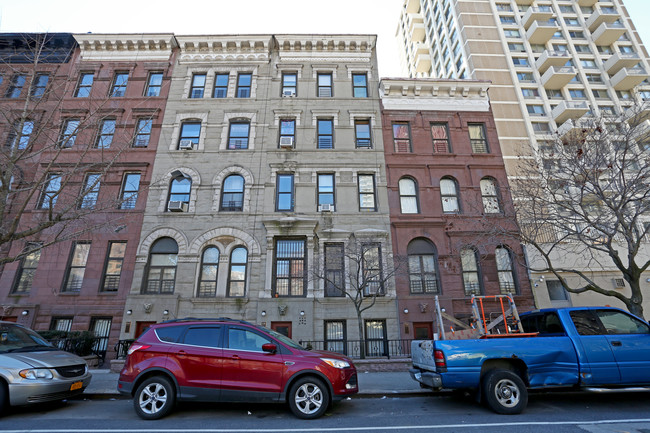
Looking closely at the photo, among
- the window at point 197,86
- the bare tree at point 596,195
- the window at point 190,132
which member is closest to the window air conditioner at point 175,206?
the window at point 190,132

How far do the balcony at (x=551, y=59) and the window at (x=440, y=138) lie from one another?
25.8 metres

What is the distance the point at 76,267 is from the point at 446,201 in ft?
59.9

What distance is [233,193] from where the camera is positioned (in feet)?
53.2

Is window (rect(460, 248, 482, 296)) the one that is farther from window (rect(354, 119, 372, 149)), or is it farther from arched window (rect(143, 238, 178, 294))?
arched window (rect(143, 238, 178, 294))

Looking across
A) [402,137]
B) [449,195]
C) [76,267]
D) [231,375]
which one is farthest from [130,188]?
[449,195]

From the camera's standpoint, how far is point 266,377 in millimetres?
6297

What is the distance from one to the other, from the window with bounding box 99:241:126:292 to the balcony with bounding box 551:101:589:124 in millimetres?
38772

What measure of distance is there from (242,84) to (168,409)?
17326 mm

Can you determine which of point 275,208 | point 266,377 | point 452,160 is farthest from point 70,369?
point 452,160

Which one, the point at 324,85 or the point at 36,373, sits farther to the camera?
the point at 324,85

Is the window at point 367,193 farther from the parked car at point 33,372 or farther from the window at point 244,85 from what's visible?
the parked car at point 33,372

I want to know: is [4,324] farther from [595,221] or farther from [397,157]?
[595,221]

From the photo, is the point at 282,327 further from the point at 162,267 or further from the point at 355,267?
the point at 162,267

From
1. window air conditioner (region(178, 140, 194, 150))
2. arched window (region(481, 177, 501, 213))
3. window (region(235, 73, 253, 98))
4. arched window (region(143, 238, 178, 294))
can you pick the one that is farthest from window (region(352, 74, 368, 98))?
arched window (region(143, 238, 178, 294))
